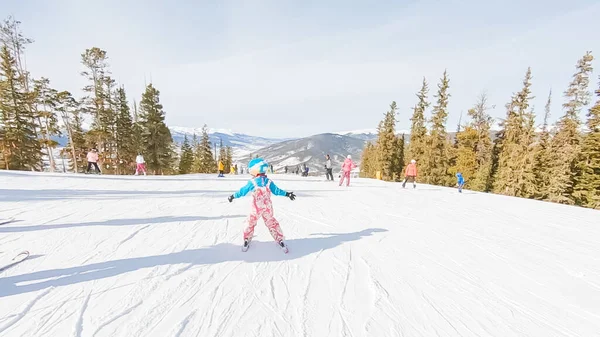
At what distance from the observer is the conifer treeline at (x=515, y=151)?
25109mm

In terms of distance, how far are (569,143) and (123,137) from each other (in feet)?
168

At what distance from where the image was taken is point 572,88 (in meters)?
26.0

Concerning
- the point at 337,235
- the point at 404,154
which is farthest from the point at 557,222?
the point at 404,154

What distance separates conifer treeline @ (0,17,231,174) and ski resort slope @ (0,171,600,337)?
26.9m

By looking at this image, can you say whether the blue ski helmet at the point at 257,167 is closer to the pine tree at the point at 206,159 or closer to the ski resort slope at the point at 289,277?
the ski resort slope at the point at 289,277

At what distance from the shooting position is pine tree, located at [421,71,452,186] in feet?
118

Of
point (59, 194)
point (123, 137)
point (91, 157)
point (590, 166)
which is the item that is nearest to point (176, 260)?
point (59, 194)

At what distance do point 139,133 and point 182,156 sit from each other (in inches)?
597

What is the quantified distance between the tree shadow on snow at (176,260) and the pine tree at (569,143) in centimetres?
3163

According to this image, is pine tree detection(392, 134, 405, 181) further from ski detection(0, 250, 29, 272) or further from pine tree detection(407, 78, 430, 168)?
ski detection(0, 250, 29, 272)

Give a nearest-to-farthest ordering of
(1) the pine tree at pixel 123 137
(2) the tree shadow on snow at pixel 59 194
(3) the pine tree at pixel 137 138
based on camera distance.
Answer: (2) the tree shadow on snow at pixel 59 194
(3) the pine tree at pixel 137 138
(1) the pine tree at pixel 123 137

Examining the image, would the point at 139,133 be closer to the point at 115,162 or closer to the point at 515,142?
the point at 115,162

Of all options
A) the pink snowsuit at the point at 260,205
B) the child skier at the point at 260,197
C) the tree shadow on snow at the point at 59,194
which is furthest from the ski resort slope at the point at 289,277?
the tree shadow on snow at the point at 59,194

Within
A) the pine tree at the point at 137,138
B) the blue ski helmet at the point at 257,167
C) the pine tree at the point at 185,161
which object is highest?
the pine tree at the point at 137,138
